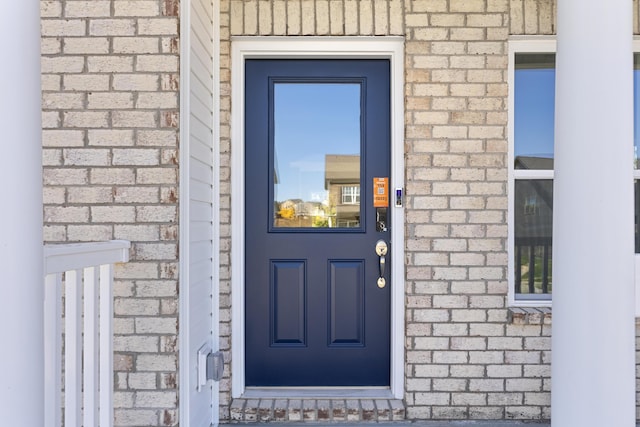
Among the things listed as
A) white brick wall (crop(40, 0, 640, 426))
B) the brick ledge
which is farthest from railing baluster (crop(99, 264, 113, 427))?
the brick ledge

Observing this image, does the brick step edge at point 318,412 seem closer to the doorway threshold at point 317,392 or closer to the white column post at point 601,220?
the doorway threshold at point 317,392

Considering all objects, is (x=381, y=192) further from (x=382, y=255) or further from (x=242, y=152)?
(x=242, y=152)

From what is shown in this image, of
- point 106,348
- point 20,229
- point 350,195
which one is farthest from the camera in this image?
point 350,195

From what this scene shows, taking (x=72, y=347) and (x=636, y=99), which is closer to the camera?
(x=72, y=347)

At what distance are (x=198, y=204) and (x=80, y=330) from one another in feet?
2.95

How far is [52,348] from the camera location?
135cm

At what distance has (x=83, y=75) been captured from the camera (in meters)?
1.97

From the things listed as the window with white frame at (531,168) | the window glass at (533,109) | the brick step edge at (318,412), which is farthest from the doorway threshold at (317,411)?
the window glass at (533,109)

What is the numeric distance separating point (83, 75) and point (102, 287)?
1017 mm

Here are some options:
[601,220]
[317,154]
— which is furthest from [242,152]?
[601,220]

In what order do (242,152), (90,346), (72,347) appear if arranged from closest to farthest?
1. (72,347)
2. (90,346)
3. (242,152)

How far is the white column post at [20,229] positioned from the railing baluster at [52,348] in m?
0.27

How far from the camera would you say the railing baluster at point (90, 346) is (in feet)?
5.25

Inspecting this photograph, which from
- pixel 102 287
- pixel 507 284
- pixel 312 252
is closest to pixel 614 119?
pixel 507 284
